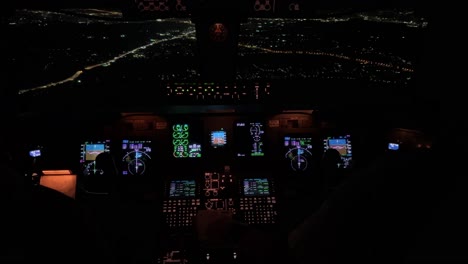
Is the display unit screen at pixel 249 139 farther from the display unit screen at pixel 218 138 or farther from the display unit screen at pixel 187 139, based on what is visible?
the display unit screen at pixel 187 139

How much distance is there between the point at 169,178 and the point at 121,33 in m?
1.40

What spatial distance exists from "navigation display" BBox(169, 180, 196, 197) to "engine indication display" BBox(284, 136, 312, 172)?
0.65 m

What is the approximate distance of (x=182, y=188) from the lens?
279 cm

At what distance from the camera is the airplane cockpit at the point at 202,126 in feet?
8.84

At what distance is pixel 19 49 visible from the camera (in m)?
3.20

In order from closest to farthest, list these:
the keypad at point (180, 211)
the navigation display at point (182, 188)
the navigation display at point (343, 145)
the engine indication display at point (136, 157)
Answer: the keypad at point (180, 211)
the navigation display at point (182, 188)
the engine indication display at point (136, 157)
the navigation display at point (343, 145)

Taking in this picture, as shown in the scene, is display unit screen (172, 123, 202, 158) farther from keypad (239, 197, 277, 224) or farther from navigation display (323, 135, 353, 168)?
navigation display (323, 135, 353, 168)

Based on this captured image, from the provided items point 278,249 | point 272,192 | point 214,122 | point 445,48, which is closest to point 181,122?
point 214,122

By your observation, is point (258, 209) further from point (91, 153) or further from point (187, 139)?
point (91, 153)

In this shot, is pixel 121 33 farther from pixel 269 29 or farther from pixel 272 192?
pixel 272 192

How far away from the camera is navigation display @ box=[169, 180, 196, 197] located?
2.75 meters

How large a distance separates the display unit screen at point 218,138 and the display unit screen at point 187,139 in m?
0.08

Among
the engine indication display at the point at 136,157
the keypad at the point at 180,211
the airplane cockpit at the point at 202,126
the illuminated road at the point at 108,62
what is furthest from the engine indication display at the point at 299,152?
the illuminated road at the point at 108,62

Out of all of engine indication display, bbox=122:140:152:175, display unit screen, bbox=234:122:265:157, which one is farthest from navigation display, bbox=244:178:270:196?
engine indication display, bbox=122:140:152:175
